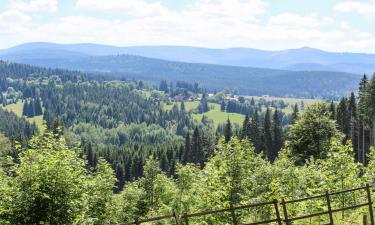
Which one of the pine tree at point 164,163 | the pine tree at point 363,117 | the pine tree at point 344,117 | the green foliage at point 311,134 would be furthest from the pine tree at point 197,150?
the green foliage at point 311,134

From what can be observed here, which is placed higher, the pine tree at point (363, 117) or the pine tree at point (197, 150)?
the pine tree at point (363, 117)

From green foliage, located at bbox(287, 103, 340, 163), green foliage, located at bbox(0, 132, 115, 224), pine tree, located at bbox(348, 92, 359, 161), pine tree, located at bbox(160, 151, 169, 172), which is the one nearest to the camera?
green foliage, located at bbox(0, 132, 115, 224)

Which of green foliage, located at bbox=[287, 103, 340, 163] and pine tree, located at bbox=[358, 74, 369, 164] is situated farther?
pine tree, located at bbox=[358, 74, 369, 164]

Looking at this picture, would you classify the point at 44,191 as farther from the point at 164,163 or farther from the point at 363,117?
the point at 164,163

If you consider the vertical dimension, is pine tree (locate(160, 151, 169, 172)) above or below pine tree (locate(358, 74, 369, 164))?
below

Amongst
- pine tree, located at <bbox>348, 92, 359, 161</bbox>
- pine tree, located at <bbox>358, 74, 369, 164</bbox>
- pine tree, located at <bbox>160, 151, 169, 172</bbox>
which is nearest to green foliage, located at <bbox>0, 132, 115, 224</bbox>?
pine tree, located at <bbox>358, 74, 369, 164</bbox>

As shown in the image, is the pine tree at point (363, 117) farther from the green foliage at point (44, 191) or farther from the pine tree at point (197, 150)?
the green foliage at point (44, 191)

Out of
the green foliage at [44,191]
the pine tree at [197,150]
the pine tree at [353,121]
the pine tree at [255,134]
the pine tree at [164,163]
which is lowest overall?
the pine tree at [164,163]

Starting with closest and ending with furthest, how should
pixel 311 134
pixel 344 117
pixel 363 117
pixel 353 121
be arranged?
1. pixel 311 134
2. pixel 363 117
3. pixel 353 121
4. pixel 344 117

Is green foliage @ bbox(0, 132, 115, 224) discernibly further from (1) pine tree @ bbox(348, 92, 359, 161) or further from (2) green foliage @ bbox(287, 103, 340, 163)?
(1) pine tree @ bbox(348, 92, 359, 161)

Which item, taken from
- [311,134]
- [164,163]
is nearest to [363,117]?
[311,134]

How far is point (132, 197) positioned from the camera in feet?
228

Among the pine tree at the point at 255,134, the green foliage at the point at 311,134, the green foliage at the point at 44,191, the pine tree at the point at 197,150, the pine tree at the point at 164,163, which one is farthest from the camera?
the pine tree at the point at 164,163

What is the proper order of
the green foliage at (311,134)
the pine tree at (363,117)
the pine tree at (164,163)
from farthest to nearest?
1. the pine tree at (164,163)
2. the pine tree at (363,117)
3. the green foliage at (311,134)
